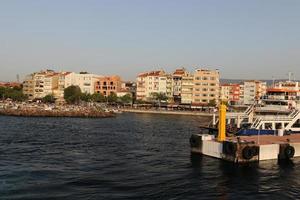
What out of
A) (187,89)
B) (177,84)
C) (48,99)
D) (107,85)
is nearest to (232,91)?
(177,84)

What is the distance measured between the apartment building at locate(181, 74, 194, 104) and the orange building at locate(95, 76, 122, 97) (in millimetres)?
27611

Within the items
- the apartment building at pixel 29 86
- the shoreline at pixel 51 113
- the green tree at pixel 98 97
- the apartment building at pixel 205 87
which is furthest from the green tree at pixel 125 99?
the shoreline at pixel 51 113

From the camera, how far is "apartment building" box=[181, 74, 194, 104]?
157 metres

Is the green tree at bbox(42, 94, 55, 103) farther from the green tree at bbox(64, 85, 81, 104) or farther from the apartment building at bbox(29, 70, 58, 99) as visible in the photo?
the apartment building at bbox(29, 70, 58, 99)

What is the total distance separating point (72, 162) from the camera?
117 feet

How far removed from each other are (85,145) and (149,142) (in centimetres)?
797

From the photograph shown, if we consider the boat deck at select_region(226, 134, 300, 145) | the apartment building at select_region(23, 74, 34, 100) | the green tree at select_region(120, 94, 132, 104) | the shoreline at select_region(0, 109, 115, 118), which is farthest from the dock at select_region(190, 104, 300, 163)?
the apartment building at select_region(23, 74, 34, 100)

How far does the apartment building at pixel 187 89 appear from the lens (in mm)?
157125

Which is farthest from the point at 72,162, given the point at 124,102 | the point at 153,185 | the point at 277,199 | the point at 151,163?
the point at 124,102

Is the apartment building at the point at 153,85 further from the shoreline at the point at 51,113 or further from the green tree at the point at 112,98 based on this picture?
the shoreline at the point at 51,113

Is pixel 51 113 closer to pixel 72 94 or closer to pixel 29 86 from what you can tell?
pixel 72 94

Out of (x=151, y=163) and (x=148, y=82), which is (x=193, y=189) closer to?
(x=151, y=163)

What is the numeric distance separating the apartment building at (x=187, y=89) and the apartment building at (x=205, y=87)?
5.57 feet

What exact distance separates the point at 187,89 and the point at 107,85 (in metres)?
33.1
